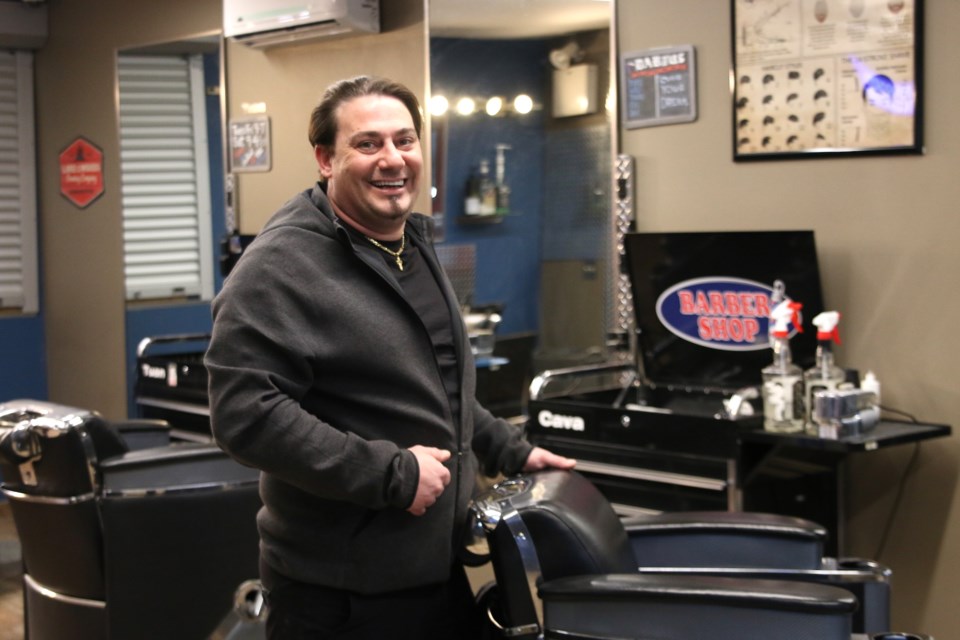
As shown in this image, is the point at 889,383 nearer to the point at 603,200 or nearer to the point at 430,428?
the point at 603,200

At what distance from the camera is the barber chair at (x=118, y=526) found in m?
3.43

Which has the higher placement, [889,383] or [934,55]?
[934,55]

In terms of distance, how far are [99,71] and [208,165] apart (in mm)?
797

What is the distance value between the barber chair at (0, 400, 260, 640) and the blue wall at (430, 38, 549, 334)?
1.52m

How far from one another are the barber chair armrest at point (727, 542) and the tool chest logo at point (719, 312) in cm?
114

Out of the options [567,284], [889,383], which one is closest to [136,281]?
[567,284]

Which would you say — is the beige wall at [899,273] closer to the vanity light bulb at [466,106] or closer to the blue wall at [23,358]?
the vanity light bulb at [466,106]

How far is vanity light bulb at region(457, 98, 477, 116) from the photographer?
4.84 m

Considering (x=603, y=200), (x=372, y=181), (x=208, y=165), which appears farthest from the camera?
(x=208, y=165)

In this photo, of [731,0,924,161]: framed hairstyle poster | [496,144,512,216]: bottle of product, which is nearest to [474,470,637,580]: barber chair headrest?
[731,0,924,161]: framed hairstyle poster

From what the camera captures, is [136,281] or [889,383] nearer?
[889,383]

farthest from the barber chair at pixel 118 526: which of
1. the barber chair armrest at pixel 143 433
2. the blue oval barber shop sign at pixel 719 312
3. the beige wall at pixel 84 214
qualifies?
the beige wall at pixel 84 214

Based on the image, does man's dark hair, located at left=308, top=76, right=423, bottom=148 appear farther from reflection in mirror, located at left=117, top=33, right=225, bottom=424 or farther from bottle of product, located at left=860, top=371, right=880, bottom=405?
reflection in mirror, located at left=117, top=33, right=225, bottom=424

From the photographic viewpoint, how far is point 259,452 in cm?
195
